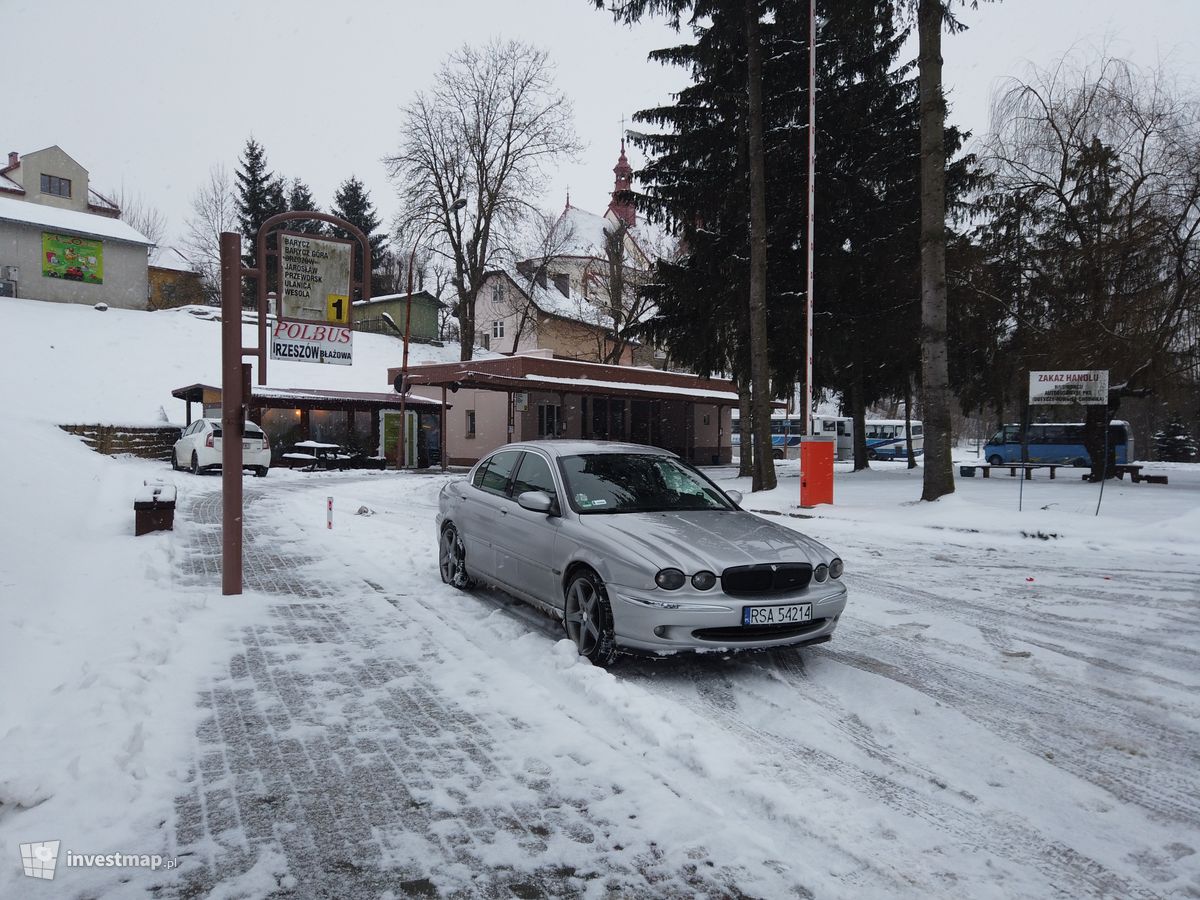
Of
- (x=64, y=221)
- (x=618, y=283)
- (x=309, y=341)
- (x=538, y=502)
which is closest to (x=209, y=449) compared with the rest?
(x=309, y=341)

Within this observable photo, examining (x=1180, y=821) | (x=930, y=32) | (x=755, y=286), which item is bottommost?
(x=1180, y=821)

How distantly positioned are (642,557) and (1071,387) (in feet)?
42.9

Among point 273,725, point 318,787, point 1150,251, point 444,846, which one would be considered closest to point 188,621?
point 273,725

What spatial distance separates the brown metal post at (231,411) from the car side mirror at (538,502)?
3.14 metres

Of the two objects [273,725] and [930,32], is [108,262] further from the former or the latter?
[273,725]

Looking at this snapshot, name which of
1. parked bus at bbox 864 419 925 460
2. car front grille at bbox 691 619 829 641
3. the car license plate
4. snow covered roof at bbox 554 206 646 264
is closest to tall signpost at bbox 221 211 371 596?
car front grille at bbox 691 619 829 641

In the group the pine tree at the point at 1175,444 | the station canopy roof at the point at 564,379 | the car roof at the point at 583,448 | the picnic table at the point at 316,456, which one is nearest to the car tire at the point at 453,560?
Answer: the car roof at the point at 583,448

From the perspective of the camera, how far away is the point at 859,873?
9.52 feet

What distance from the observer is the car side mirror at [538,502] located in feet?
19.5

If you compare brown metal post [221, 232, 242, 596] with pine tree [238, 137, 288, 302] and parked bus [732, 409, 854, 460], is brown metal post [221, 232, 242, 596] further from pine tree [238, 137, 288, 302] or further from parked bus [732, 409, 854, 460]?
pine tree [238, 137, 288, 302]

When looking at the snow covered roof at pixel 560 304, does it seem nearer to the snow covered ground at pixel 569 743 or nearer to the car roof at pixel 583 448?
the car roof at pixel 583 448

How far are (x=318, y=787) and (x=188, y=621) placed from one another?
3.52 metres

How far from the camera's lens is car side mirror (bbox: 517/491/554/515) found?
19.5ft

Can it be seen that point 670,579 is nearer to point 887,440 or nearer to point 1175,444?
point 887,440
